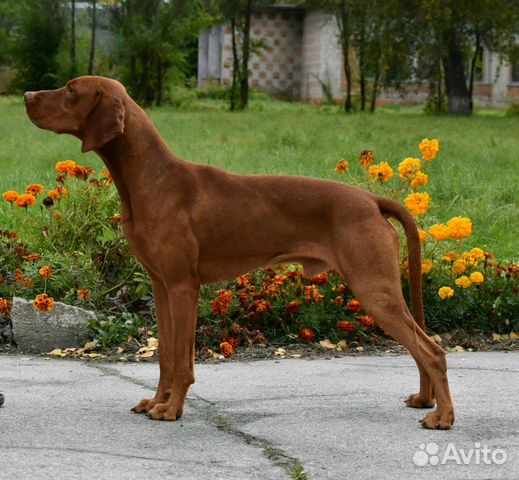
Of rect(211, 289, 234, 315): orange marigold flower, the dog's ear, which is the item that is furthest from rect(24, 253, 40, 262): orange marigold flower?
the dog's ear

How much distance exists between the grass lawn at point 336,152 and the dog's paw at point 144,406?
4.17 metres

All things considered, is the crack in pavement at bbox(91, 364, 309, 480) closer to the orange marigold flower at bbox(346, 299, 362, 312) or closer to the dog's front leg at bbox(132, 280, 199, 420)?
the dog's front leg at bbox(132, 280, 199, 420)

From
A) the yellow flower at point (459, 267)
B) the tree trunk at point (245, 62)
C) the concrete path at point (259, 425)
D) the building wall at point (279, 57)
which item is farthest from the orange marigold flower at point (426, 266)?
the building wall at point (279, 57)

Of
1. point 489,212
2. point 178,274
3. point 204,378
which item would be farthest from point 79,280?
point 489,212

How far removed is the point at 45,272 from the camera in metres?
6.53

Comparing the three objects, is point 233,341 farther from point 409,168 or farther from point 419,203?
point 409,168

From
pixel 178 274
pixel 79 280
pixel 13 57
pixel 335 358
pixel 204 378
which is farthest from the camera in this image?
pixel 13 57

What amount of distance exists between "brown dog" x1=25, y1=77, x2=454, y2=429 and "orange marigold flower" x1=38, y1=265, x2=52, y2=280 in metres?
1.98

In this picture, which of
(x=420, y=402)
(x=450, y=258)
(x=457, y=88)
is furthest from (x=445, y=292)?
(x=457, y=88)

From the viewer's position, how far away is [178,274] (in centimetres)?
452

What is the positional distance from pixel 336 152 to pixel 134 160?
9604 millimetres

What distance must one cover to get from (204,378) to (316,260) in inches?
49.9

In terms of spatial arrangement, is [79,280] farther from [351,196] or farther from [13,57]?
[13,57]

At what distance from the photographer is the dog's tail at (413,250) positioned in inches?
182
